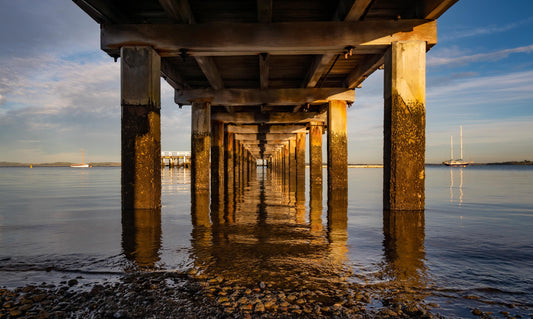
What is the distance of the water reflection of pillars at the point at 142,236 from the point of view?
3746mm

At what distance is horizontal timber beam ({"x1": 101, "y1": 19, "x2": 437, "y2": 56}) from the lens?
24.6 feet

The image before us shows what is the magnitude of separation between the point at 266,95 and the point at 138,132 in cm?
797

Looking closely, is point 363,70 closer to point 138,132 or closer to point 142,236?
point 138,132

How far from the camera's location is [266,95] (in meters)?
14.5

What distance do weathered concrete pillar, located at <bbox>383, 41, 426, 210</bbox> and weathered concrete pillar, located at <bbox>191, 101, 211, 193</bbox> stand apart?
340 inches

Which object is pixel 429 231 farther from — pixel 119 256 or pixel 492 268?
pixel 119 256

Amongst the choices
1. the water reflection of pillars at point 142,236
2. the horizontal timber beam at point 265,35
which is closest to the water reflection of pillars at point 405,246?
the water reflection of pillars at point 142,236

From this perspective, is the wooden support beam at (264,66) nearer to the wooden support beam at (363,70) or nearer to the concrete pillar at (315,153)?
the wooden support beam at (363,70)

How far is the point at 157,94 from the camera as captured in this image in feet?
25.8

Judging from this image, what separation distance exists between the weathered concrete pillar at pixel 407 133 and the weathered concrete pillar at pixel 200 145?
28.4 feet

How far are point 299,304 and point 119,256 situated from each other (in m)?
2.37

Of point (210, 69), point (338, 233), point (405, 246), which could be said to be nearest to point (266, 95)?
point (210, 69)

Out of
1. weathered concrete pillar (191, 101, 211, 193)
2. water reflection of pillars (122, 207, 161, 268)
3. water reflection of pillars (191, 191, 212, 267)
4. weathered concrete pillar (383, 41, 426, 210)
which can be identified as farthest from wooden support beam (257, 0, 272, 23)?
weathered concrete pillar (191, 101, 211, 193)

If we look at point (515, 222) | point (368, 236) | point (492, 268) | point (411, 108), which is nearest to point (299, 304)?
point (492, 268)
